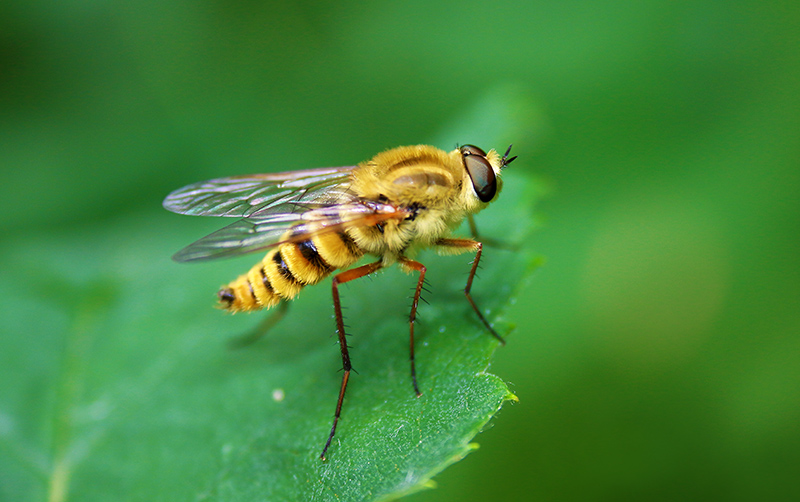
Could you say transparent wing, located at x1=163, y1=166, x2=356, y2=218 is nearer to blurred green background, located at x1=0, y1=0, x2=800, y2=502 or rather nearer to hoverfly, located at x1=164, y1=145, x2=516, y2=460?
hoverfly, located at x1=164, y1=145, x2=516, y2=460

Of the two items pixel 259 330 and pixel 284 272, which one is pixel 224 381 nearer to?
pixel 259 330

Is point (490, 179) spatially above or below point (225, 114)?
below

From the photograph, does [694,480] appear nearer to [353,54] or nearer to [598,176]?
[598,176]

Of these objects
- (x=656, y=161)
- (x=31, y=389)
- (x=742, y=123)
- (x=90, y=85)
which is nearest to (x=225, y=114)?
(x=90, y=85)

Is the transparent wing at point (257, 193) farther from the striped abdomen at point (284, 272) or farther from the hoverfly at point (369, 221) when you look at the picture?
the striped abdomen at point (284, 272)

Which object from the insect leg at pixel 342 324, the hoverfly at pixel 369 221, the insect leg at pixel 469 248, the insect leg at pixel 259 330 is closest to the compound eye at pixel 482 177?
the hoverfly at pixel 369 221

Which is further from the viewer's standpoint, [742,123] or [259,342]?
[742,123]
